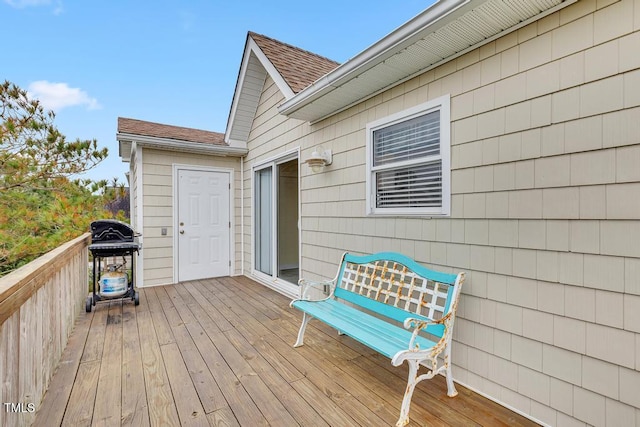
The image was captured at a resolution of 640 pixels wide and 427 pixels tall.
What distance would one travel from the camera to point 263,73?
5434 mm

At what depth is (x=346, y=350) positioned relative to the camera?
2.95 meters

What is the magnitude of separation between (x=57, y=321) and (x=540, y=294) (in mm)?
3812

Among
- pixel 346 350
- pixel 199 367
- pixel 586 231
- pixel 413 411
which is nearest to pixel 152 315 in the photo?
pixel 199 367

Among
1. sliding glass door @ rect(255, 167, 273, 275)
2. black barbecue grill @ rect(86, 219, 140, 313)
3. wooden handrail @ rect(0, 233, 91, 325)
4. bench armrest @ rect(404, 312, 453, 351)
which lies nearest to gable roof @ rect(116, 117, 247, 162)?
sliding glass door @ rect(255, 167, 273, 275)

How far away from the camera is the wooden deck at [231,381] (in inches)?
78.8

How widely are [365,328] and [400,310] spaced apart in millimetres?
354

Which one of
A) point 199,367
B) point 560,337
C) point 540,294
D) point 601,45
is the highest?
point 601,45

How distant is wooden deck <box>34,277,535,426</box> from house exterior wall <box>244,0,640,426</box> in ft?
1.32

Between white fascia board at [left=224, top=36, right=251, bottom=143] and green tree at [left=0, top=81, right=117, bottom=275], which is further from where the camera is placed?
green tree at [left=0, top=81, right=117, bottom=275]

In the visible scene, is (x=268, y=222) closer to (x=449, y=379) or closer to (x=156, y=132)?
(x=156, y=132)

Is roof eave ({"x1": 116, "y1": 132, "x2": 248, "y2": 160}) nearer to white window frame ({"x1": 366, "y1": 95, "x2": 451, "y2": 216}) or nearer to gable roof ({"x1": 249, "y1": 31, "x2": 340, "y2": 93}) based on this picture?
gable roof ({"x1": 249, "y1": 31, "x2": 340, "y2": 93})

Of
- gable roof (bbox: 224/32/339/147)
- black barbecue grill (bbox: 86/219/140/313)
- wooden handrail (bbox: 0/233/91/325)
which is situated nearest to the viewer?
wooden handrail (bbox: 0/233/91/325)

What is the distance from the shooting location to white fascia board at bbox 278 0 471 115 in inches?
76.4

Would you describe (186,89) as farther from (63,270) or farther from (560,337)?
(560,337)
